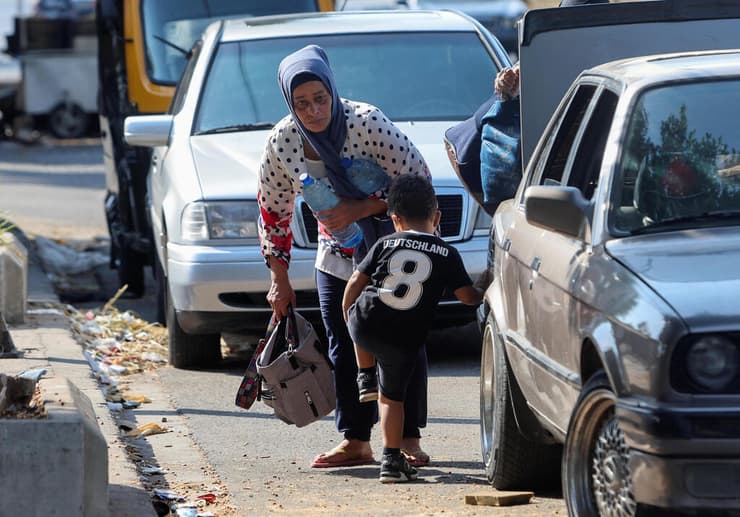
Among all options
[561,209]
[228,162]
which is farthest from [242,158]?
[561,209]

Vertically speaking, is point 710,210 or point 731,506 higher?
point 710,210

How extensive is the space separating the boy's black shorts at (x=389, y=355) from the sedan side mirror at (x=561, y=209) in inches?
48.1

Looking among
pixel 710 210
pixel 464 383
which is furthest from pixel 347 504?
pixel 464 383

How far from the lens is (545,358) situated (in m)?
4.96

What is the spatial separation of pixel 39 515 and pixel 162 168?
4.85 metres

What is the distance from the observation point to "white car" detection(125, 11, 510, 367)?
8.30 metres

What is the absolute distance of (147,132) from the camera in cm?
922

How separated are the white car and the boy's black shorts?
7.55 ft

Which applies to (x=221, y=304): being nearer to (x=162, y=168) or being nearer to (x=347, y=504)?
(x=162, y=168)

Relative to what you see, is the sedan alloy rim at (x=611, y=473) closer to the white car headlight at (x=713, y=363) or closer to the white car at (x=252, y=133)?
the white car headlight at (x=713, y=363)

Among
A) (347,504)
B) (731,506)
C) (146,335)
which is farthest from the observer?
(146,335)

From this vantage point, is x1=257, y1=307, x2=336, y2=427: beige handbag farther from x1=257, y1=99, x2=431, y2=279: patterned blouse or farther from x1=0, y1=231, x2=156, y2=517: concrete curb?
x1=0, y1=231, x2=156, y2=517: concrete curb

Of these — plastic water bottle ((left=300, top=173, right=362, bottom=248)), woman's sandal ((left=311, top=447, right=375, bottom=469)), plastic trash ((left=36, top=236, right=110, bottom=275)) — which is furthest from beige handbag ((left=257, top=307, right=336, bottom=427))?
plastic trash ((left=36, top=236, right=110, bottom=275))

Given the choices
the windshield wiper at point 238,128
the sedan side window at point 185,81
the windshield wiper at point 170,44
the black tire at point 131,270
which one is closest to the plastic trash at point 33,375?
the windshield wiper at point 238,128
